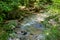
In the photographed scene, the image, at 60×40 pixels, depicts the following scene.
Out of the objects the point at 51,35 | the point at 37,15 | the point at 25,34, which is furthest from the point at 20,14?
the point at 51,35

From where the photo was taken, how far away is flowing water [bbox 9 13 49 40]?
17.0 feet

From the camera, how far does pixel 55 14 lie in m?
6.61

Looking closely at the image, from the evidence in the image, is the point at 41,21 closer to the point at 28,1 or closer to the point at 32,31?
the point at 32,31

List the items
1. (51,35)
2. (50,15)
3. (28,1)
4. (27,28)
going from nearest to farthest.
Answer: (51,35) → (27,28) → (50,15) → (28,1)

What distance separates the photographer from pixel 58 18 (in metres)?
6.17

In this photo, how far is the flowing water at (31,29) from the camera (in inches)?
204

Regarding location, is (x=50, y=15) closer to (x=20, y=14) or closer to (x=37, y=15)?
(x=37, y=15)

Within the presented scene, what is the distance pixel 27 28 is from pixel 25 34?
0.47m

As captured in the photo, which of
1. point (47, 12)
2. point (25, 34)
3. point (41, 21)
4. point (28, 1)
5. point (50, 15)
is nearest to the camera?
point (25, 34)

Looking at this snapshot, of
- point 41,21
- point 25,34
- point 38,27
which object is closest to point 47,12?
point 41,21

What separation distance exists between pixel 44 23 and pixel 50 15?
0.93 metres

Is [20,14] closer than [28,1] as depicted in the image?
Yes

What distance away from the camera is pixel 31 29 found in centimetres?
575

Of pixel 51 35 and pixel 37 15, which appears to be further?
pixel 37 15
